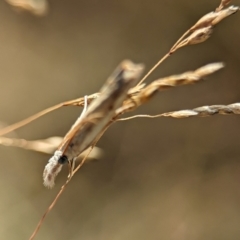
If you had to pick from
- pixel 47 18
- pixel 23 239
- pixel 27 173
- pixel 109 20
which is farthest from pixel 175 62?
pixel 23 239

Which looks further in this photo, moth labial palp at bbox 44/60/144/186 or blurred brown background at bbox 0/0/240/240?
blurred brown background at bbox 0/0/240/240

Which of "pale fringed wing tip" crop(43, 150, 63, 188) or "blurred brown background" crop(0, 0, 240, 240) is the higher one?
"blurred brown background" crop(0, 0, 240, 240)

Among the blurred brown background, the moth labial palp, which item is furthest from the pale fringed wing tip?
the blurred brown background

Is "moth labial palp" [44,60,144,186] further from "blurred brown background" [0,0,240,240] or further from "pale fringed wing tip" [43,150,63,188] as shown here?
"blurred brown background" [0,0,240,240]

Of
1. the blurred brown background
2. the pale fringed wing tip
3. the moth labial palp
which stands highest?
the blurred brown background

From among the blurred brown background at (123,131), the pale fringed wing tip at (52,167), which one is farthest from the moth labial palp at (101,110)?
the blurred brown background at (123,131)
